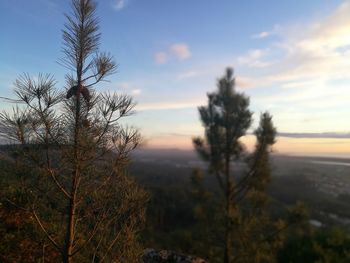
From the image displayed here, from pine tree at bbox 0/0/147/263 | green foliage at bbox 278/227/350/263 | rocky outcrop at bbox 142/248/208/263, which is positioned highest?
pine tree at bbox 0/0/147/263

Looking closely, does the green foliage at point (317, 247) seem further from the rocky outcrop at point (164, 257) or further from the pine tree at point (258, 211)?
the rocky outcrop at point (164, 257)

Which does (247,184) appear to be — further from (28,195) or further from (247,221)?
(28,195)

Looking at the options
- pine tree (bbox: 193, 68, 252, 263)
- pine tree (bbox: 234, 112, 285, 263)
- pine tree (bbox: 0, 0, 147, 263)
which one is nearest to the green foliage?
pine tree (bbox: 234, 112, 285, 263)

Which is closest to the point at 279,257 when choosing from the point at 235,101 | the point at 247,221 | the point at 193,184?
the point at 247,221

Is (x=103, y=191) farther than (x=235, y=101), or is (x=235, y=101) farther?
(x=235, y=101)

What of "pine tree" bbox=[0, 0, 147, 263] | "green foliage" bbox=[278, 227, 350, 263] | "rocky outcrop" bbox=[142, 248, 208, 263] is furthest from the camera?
"green foliage" bbox=[278, 227, 350, 263]

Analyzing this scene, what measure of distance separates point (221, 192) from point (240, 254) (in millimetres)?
2226

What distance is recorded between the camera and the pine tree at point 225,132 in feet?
38.9

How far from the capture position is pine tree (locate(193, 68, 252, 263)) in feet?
38.9

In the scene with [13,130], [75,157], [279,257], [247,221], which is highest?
[13,130]

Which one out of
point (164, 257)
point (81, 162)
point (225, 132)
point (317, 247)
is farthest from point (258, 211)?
point (81, 162)

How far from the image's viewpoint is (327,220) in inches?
1388

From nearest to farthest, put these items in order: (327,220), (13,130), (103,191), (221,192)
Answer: (13,130)
(103,191)
(221,192)
(327,220)

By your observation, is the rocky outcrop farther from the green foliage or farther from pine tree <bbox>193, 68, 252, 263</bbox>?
the green foliage
